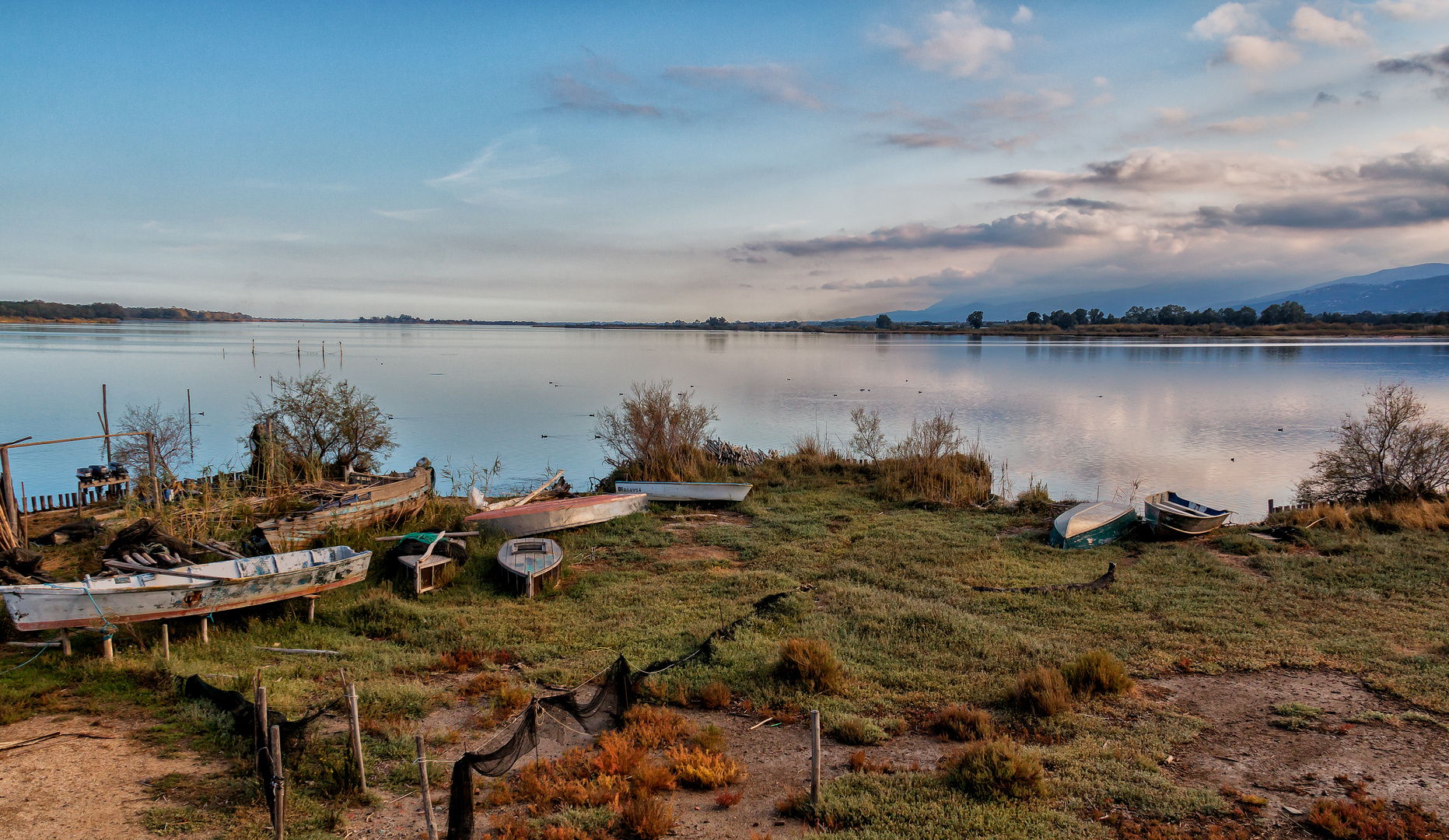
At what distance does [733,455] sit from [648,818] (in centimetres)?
1590

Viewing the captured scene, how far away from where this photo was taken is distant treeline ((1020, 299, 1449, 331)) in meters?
111

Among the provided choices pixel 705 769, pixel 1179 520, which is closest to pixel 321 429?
pixel 705 769

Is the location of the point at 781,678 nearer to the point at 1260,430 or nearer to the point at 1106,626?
the point at 1106,626

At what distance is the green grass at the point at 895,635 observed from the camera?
18.9 feet

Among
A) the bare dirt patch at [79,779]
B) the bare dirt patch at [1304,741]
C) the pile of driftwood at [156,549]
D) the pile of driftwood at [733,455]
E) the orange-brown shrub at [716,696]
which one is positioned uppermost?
the pile of driftwood at [156,549]

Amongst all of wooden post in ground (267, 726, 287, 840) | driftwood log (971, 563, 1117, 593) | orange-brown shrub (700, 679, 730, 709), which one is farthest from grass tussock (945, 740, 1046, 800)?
driftwood log (971, 563, 1117, 593)

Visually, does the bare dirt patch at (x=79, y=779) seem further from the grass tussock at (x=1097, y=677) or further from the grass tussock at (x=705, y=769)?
the grass tussock at (x=1097, y=677)

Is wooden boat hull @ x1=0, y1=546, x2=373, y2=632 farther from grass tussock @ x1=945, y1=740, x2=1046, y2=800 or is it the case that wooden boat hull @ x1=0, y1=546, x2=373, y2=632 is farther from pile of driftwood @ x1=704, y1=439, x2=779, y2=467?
pile of driftwood @ x1=704, y1=439, x2=779, y2=467

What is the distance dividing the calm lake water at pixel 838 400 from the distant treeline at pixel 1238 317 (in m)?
36.4

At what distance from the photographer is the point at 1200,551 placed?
1221cm

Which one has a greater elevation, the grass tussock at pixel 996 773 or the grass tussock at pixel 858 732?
the grass tussock at pixel 996 773

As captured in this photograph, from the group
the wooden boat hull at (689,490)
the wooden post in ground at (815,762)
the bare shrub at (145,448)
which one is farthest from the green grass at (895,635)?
the bare shrub at (145,448)

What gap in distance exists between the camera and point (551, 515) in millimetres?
13586

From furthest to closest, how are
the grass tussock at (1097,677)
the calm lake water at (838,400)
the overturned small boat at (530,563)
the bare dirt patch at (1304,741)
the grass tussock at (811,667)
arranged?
the calm lake water at (838,400) < the overturned small boat at (530,563) < the grass tussock at (811,667) < the grass tussock at (1097,677) < the bare dirt patch at (1304,741)
